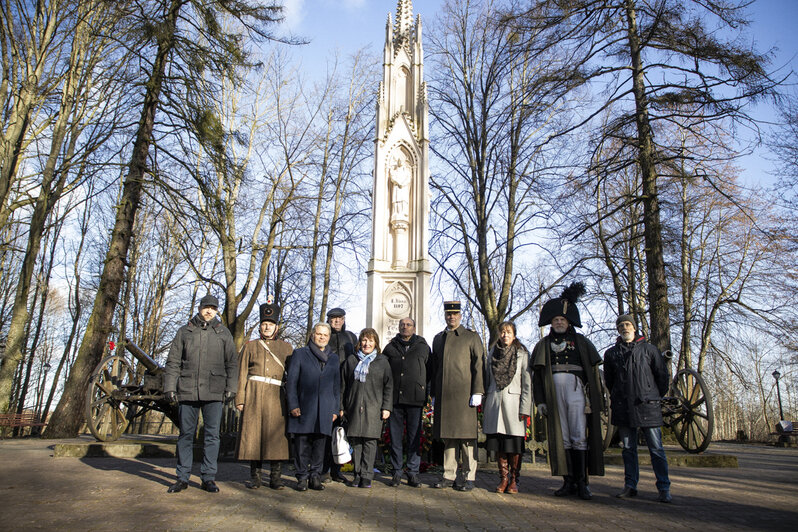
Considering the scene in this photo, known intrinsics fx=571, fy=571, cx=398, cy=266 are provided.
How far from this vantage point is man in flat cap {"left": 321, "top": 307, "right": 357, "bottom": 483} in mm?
6775

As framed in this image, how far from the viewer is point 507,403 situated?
245 inches

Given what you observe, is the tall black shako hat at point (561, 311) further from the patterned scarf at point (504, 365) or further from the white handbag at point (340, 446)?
the white handbag at point (340, 446)

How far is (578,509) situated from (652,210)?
744cm

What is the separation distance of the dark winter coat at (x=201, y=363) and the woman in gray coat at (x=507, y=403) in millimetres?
2785

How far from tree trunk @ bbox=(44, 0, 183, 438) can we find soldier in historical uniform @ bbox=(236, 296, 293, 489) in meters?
6.37

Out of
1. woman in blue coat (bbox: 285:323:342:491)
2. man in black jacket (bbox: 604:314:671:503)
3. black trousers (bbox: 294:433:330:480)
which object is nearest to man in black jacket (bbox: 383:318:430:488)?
woman in blue coat (bbox: 285:323:342:491)

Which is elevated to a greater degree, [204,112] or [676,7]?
[676,7]

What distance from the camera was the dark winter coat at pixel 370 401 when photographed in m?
6.29

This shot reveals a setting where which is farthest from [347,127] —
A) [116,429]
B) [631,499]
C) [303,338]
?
[631,499]

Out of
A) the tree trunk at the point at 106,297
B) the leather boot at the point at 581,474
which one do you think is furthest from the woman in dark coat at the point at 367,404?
the tree trunk at the point at 106,297

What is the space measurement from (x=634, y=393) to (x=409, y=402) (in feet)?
7.85

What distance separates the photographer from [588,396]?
6020mm

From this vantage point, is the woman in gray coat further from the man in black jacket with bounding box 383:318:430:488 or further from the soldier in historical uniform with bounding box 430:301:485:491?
the man in black jacket with bounding box 383:318:430:488

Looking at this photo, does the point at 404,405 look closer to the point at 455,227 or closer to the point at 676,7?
the point at 676,7
